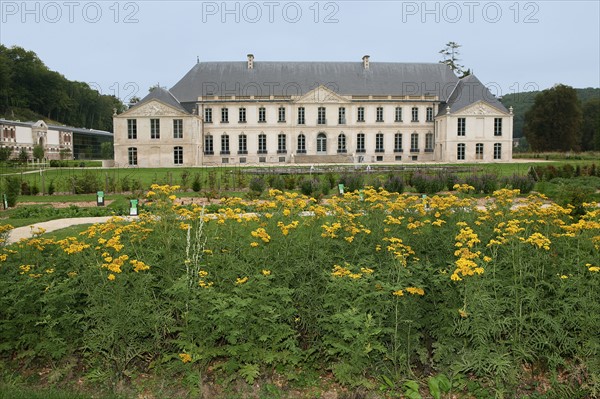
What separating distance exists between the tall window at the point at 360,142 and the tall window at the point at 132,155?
1918 cm

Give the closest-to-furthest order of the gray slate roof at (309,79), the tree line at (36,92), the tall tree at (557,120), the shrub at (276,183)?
the shrub at (276,183) < the gray slate roof at (309,79) < the tall tree at (557,120) < the tree line at (36,92)

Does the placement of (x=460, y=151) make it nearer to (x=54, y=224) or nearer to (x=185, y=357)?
(x=54, y=224)

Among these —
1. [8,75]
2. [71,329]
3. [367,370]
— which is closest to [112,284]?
[71,329]

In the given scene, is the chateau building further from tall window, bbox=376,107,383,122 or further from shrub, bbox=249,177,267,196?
shrub, bbox=249,177,267,196

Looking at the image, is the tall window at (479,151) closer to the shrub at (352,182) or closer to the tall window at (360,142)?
the tall window at (360,142)

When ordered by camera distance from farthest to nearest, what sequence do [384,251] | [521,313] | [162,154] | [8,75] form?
1. [8,75]
2. [162,154]
3. [384,251]
4. [521,313]

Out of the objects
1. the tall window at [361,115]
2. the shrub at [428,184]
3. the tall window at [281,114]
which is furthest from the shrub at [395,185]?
the tall window at [361,115]

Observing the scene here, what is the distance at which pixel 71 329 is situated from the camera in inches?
180

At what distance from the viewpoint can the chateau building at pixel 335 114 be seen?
45312 millimetres

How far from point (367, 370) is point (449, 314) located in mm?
846

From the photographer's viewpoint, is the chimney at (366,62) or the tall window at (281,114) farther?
the chimney at (366,62)

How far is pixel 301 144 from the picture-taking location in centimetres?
4766

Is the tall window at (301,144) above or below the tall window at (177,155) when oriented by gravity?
above

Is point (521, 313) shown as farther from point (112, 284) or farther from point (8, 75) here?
point (8, 75)
